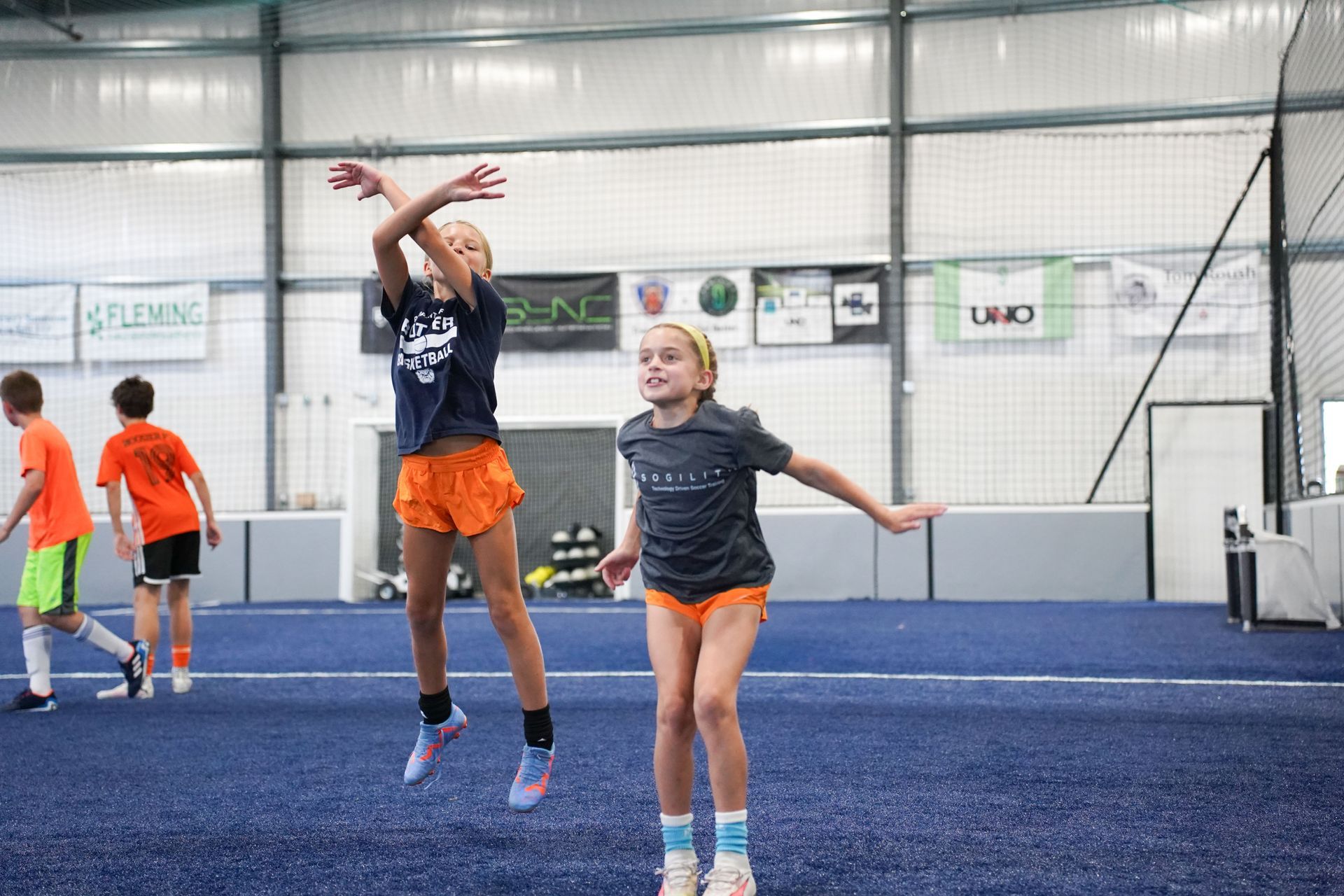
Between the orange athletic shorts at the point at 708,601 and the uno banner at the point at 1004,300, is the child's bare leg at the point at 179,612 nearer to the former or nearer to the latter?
the orange athletic shorts at the point at 708,601

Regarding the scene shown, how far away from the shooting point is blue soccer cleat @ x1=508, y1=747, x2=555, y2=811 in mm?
3045

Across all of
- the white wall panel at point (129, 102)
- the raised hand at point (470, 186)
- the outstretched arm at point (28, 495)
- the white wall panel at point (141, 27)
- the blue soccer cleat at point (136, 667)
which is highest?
the white wall panel at point (141, 27)

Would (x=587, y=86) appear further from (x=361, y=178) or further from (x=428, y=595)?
(x=428, y=595)

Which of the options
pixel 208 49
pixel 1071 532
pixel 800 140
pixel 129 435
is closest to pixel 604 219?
pixel 800 140

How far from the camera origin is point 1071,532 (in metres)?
11.4

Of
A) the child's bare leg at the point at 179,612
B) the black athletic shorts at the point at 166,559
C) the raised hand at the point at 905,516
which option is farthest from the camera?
the child's bare leg at the point at 179,612

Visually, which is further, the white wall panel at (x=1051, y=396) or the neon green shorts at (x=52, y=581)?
the white wall panel at (x=1051, y=396)

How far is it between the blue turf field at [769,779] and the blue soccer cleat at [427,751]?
4.2 inches

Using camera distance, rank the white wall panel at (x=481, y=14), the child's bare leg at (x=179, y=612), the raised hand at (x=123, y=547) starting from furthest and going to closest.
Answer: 1. the white wall panel at (x=481, y=14)
2. the child's bare leg at (x=179, y=612)
3. the raised hand at (x=123, y=547)

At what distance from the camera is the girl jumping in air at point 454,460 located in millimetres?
3070

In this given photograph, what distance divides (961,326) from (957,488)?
1620 millimetres

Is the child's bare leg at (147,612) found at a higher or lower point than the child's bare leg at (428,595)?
lower

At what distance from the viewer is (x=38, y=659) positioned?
17.3 ft

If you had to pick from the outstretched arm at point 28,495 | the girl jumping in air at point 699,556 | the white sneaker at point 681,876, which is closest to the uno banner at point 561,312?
the outstretched arm at point 28,495
